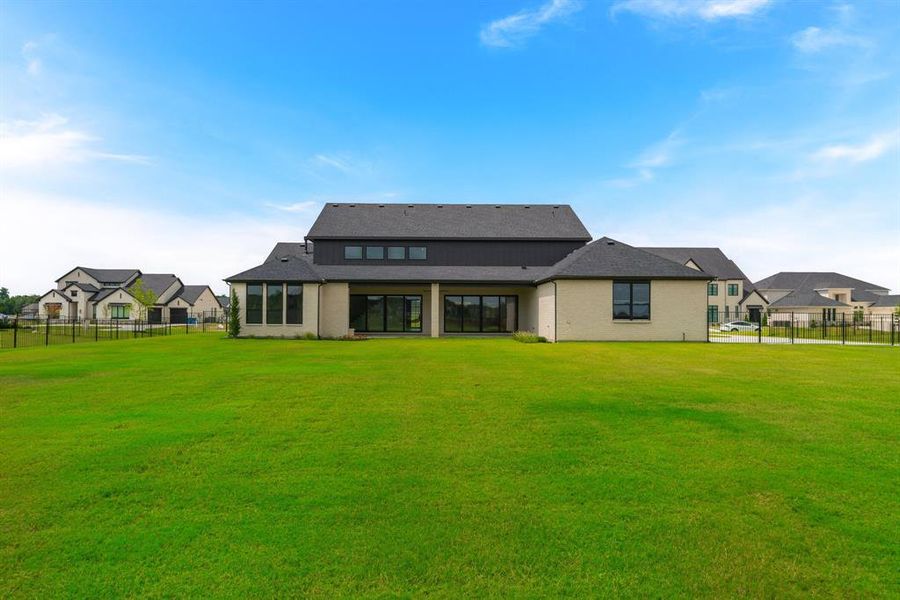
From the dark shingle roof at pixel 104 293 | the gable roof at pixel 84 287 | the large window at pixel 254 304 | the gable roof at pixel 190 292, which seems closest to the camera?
the large window at pixel 254 304

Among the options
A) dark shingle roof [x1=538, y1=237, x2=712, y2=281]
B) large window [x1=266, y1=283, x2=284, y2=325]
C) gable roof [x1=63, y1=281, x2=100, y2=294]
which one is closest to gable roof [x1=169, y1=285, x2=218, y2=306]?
gable roof [x1=63, y1=281, x2=100, y2=294]

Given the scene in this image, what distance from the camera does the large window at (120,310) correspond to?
57.8 m

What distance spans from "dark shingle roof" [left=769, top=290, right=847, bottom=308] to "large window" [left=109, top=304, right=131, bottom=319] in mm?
83154

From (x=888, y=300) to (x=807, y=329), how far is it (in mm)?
43079

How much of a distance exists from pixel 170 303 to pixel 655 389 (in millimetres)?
69238

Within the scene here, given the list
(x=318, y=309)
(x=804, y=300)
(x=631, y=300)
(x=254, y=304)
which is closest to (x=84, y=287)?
(x=254, y=304)

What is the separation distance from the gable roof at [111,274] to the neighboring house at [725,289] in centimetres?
7498

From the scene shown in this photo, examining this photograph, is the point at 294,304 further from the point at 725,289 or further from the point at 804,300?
the point at 804,300

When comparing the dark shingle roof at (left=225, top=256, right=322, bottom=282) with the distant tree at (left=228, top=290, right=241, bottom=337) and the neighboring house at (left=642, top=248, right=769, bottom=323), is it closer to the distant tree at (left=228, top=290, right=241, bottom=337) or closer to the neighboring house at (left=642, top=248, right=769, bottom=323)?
the distant tree at (left=228, top=290, right=241, bottom=337)

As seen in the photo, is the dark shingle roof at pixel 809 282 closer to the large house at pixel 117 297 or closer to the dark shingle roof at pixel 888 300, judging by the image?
the dark shingle roof at pixel 888 300

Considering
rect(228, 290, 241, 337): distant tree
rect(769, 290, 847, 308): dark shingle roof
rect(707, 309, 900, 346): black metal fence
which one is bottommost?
rect(707, 309, 900, 346): black metal fence

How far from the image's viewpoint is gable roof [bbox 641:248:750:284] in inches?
2137

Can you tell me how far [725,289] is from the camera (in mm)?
Answer: 53781

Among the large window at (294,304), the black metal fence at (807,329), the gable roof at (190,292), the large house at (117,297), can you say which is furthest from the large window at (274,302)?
the gable roof at (190,292)
